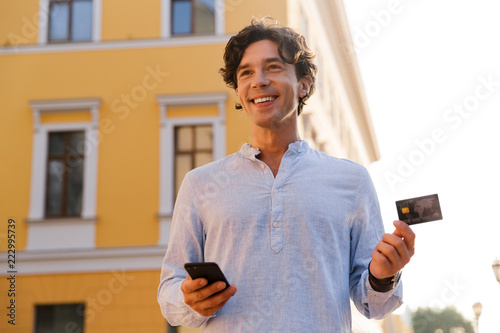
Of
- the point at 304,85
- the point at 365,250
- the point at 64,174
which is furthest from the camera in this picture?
the point at 64,174

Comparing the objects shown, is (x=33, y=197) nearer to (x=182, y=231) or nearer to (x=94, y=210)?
(x=94, y=210)

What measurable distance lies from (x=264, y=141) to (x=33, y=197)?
11579 mm

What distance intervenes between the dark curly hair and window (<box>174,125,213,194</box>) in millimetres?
10497

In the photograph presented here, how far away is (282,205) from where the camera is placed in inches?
79.7

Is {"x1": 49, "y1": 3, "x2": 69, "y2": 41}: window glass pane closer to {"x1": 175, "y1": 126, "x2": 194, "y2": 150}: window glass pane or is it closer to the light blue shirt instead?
{"x1": 175, "y1": 126, "x2": 194, "y2": 150}: window glass pane

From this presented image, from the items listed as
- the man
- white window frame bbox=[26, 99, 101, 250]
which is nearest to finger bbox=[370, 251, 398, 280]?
the man

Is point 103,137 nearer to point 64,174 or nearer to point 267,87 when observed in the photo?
point 64,174

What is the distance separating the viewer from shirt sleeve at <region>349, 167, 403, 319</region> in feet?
6.69

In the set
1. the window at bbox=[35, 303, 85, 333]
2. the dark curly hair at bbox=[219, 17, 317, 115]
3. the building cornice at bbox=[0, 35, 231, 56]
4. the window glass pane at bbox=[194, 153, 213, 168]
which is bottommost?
the window at bbox=[35, 303, 85, 333]

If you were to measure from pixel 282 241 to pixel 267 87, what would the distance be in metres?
0.53

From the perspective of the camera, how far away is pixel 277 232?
1977 mm

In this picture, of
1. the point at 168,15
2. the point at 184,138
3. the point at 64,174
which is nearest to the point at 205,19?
the point at 168,15

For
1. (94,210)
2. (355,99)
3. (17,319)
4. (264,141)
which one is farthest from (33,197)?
(355,99)

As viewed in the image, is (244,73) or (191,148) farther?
(191,148)
